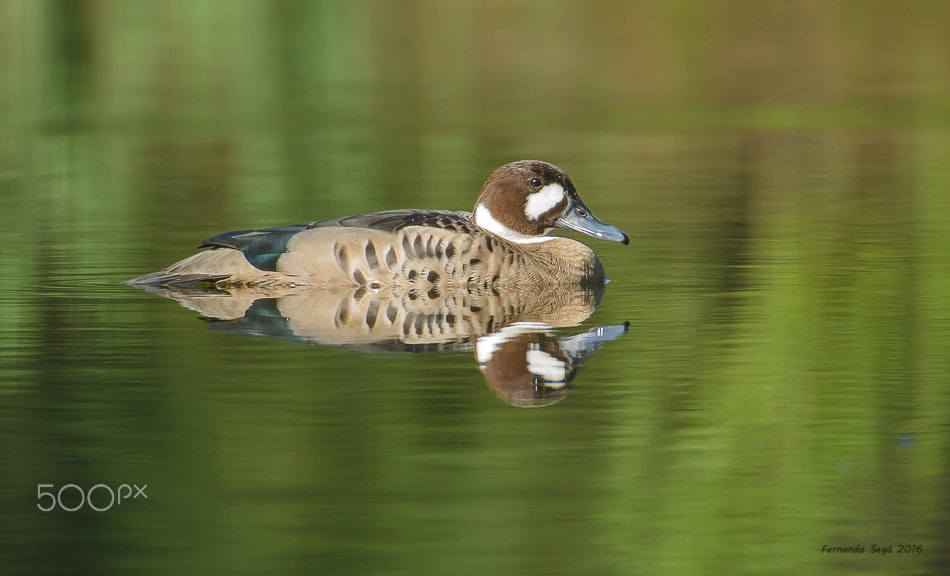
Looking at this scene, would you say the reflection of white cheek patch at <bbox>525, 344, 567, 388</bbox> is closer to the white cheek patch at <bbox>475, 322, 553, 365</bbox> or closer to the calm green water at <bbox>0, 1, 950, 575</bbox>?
the calm green water at <bbox>0, 1, 950, 575</bbox>

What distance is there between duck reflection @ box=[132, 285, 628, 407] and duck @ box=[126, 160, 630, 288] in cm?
9

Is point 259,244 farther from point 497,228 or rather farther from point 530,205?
point 530,205

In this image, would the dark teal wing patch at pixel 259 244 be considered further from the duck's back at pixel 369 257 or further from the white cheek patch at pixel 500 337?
the white cheek patch at pixel 500 337

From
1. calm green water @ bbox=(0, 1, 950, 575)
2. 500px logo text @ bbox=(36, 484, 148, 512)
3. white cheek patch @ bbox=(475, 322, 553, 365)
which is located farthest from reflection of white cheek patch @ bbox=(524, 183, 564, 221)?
500px logo text @ bbox=(36, 484, 148, 512)

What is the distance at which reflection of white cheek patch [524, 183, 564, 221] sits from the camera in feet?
42.7

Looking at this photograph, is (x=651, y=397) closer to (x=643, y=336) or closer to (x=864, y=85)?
(x=643, y=336)

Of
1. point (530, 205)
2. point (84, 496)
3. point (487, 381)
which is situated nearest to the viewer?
point (84, 496)

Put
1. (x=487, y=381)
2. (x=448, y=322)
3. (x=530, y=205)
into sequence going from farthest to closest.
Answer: (x=530, y=205) → (x=448, y=322) → (x=487, y=381)

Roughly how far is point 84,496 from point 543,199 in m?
6.46

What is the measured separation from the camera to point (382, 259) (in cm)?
1211

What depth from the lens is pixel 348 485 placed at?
24.3 feet

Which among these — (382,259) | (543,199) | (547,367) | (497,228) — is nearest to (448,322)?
(382,259)

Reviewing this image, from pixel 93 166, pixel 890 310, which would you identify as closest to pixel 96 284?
pixel 890 310

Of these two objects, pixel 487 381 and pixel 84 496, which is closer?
pixel 84 496
